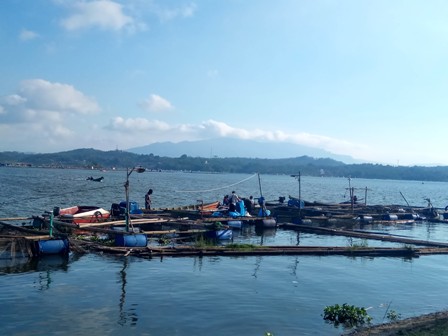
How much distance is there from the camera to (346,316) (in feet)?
44.5

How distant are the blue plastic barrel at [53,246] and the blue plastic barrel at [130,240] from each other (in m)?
2.41

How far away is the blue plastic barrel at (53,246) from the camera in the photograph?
753 inches

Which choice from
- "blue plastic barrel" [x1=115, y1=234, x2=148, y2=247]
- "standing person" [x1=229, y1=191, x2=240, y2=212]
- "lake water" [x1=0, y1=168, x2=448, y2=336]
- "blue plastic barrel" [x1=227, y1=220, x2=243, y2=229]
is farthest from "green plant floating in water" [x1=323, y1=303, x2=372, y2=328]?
"standing person" [x1=229, y1=191, x2=240, y2=212]

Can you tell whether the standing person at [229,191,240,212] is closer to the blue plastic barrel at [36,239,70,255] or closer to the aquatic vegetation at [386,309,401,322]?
the blue plastic barrel at [36,239,70,255]

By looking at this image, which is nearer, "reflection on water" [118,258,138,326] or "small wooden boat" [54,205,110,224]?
"reflection on water" [118,258,138,326]

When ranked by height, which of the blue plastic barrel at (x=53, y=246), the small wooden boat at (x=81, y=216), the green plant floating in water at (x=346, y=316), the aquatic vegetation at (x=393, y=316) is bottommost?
the aquatic vegetation at (x=393, y=316)

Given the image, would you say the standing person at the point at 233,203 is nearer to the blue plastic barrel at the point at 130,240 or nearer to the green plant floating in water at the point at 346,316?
the blue plastic barrel at the point at 130,240

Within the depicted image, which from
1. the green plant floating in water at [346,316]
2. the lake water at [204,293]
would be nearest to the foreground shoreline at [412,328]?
the green plant floating in water at [346,316]

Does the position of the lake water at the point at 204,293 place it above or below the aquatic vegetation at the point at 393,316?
above

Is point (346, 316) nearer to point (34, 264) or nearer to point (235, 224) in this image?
point (34, 264)

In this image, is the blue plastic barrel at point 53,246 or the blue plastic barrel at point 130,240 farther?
the blue plastic barrel at point 130,240

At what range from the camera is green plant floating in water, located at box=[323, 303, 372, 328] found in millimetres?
13500

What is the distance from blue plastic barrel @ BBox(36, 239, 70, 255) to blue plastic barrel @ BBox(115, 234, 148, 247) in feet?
7.90

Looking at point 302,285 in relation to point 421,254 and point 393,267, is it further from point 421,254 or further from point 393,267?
point 421,254
